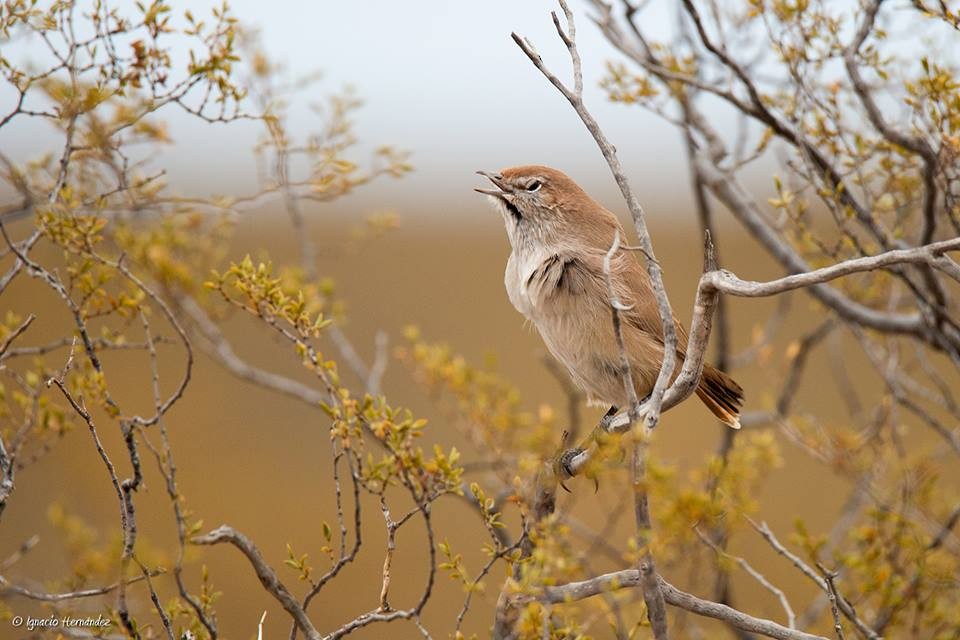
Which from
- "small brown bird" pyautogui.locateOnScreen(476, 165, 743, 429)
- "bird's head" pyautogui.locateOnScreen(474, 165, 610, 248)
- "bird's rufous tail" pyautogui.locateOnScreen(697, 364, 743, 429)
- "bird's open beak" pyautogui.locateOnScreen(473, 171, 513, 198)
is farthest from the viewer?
"bird's open beak" pyautogui.locateOnScreen(473, 171, 513, 198)

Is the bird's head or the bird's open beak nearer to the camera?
the bird's head

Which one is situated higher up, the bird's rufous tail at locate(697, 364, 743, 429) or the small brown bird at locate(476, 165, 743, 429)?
the small brown bird at locate(476, 165, 743, 429)

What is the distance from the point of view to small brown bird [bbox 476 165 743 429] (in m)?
3.19

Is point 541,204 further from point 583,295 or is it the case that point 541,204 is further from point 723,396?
point 723,396

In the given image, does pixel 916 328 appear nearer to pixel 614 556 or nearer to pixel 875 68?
pixel 875 68

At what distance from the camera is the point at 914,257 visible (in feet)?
5.67

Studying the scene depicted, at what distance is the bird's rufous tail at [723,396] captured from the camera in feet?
11.0

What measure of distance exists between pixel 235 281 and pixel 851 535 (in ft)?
6.75

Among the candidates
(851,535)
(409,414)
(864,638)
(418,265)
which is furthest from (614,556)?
(418,265)

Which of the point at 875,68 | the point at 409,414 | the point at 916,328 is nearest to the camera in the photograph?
the point at 409,414

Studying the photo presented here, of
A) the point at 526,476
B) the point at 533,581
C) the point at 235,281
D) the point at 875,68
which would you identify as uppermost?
the point at 875,68

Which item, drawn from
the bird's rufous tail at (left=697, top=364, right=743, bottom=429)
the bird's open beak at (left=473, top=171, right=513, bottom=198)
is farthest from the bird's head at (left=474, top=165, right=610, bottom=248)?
the bird's rufous tail at (left=697, top=364, right=743, bottom=429)

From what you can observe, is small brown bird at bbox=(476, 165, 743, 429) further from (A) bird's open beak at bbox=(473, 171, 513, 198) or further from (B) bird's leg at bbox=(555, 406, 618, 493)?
(B) bird's leg at bbox=(555, 406, 618, 493)

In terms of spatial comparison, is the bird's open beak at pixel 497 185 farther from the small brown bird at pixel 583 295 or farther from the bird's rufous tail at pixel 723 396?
the bird's rufous tail at pixel 723 396
